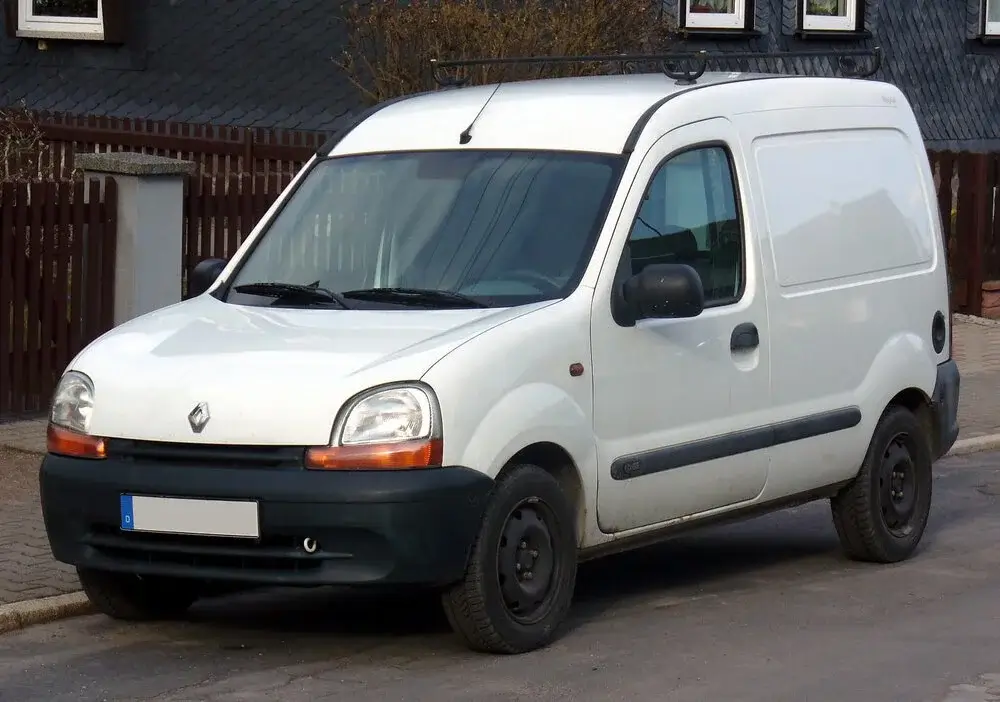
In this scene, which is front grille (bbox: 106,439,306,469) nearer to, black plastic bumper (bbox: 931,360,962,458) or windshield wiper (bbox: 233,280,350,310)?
windshield wiper (bbox: 233,280,350,310)

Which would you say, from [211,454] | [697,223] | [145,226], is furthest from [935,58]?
[211,454]

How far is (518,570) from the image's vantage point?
22.5 feet

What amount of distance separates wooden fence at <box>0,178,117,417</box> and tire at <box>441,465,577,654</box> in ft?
20.0

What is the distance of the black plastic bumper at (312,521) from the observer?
253 inches

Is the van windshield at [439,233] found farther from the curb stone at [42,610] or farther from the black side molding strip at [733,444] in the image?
the curb stone at [42,610]

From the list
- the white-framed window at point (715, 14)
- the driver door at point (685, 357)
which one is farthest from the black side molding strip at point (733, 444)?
the white-framed window at point (715, 14)

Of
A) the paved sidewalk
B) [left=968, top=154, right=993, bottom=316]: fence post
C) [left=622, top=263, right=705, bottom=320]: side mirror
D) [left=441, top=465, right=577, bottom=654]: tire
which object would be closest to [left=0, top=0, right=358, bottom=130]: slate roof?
[left=968, top=154, right=993, bottom=316]: fence post

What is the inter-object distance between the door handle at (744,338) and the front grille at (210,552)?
6.36ft

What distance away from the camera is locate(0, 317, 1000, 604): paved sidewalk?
8023mm

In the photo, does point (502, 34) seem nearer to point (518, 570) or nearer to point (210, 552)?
point (518, 570)

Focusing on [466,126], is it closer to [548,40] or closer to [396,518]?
[396,518]

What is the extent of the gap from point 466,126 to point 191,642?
85.8 inches

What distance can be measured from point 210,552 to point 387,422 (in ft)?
2.35

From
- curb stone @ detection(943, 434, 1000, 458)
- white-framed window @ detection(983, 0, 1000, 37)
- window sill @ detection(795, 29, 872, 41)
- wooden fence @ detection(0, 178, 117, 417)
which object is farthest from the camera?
white-framed window @ detection(983, 0, 1000, 37)
